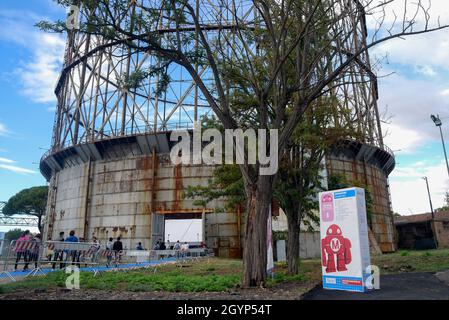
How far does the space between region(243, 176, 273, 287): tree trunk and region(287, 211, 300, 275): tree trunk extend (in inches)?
139

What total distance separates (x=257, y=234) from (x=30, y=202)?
214 ft

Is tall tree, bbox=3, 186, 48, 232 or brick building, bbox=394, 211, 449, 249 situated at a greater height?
tall tree, bbox=3, 186, 48, 232

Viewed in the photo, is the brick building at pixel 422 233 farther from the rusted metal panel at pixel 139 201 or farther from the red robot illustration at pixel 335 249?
the red robot illustration at pixel 335 249

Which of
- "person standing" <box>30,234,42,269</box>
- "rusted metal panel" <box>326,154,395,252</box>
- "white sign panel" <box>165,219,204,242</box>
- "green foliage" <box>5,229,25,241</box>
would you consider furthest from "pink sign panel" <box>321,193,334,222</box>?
"green foliage" <box>5,229,25,241</box>

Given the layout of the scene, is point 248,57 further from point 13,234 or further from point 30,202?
point 13,234

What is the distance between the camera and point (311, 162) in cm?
1230

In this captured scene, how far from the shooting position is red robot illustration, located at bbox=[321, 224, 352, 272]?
786 cm

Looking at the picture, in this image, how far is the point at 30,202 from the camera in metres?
62.9

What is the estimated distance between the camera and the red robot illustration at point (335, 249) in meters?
7.86

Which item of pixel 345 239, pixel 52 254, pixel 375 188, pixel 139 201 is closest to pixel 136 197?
pixel 139 201

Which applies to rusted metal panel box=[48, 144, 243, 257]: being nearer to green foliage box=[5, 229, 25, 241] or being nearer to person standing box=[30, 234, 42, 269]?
person standing box=[30, 234, 42, 269]

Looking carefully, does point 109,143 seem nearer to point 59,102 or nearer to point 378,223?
point 59,102
